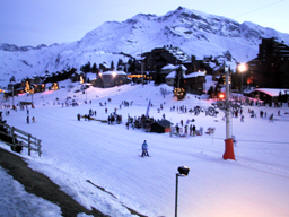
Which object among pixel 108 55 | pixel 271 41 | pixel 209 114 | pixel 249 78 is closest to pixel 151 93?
pixel 209 114

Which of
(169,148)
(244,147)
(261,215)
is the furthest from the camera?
(244,147)

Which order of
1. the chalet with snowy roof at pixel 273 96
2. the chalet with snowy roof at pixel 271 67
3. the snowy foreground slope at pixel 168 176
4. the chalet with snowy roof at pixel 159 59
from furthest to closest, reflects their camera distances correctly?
1. the chalet with snowy roof at pixel 159 59
2. the chalet with snowy roof at pixel 271 67
3. the chalet with snowy roof at pixel 273 96
4. the snowy foreground slope at pixel 168 176

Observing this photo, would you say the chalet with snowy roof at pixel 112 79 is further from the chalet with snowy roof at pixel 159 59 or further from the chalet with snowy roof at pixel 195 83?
the chalet with snowy roof at pixel 195 83

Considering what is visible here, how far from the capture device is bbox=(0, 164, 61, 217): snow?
4.78 m

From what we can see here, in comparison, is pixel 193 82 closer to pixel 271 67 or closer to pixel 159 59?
pixel 271 67

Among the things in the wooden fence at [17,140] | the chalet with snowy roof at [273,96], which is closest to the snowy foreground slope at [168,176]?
the wooden fence at [17,140]

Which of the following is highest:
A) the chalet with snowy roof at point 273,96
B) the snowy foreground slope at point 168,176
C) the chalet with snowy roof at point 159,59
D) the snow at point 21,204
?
the chalet with snowy roof at point 159,59

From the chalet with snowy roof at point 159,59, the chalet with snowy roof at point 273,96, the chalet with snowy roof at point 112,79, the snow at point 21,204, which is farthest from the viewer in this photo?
the chalet with snowy roof at point 159,59

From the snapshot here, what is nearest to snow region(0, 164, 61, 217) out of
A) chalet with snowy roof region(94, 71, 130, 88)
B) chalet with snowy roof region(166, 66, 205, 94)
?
chalet with snowy roof region(166, 66, 205, 94)

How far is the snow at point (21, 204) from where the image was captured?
4.78m

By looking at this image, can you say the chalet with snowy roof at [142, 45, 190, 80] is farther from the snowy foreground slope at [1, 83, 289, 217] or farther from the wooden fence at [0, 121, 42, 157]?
the wooden fence at [0, 121, 42, 157]

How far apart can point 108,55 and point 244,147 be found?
17147cm

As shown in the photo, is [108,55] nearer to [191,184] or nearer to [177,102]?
[177,102]

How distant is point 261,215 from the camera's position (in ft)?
23.7
